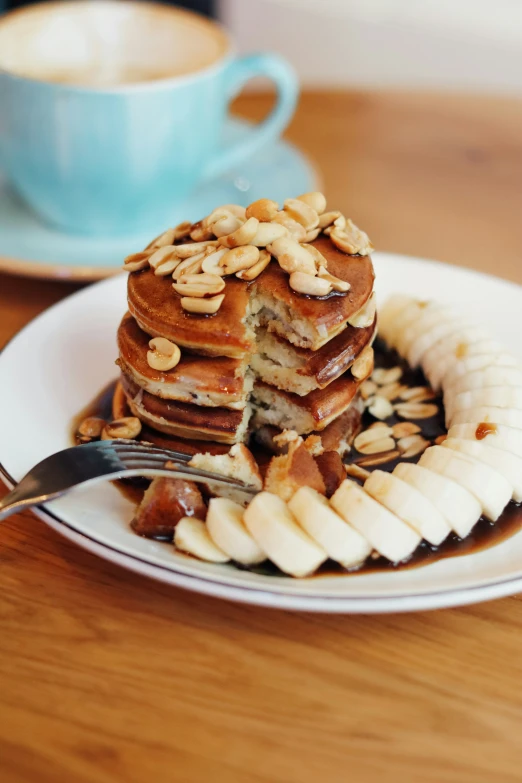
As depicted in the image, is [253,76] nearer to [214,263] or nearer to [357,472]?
[214,263]

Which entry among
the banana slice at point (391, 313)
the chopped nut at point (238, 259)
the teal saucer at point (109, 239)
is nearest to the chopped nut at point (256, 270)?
the chopped nut at point (238, 259)

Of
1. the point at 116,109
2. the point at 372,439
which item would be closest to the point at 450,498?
the point at 372,439

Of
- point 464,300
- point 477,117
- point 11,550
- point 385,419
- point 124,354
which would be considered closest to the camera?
point 11,550

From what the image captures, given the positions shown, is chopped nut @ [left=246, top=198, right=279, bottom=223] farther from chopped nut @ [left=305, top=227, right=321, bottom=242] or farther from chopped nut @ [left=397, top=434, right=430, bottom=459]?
chopped nut @ [left=397, top=434, right=430, bottom=459]

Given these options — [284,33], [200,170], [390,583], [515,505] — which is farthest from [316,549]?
[284,33]

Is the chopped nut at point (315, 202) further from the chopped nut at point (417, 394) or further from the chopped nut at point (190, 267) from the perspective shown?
the chopped nut at point (417, 394)

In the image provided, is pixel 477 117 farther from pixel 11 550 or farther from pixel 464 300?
pixel 11 550
